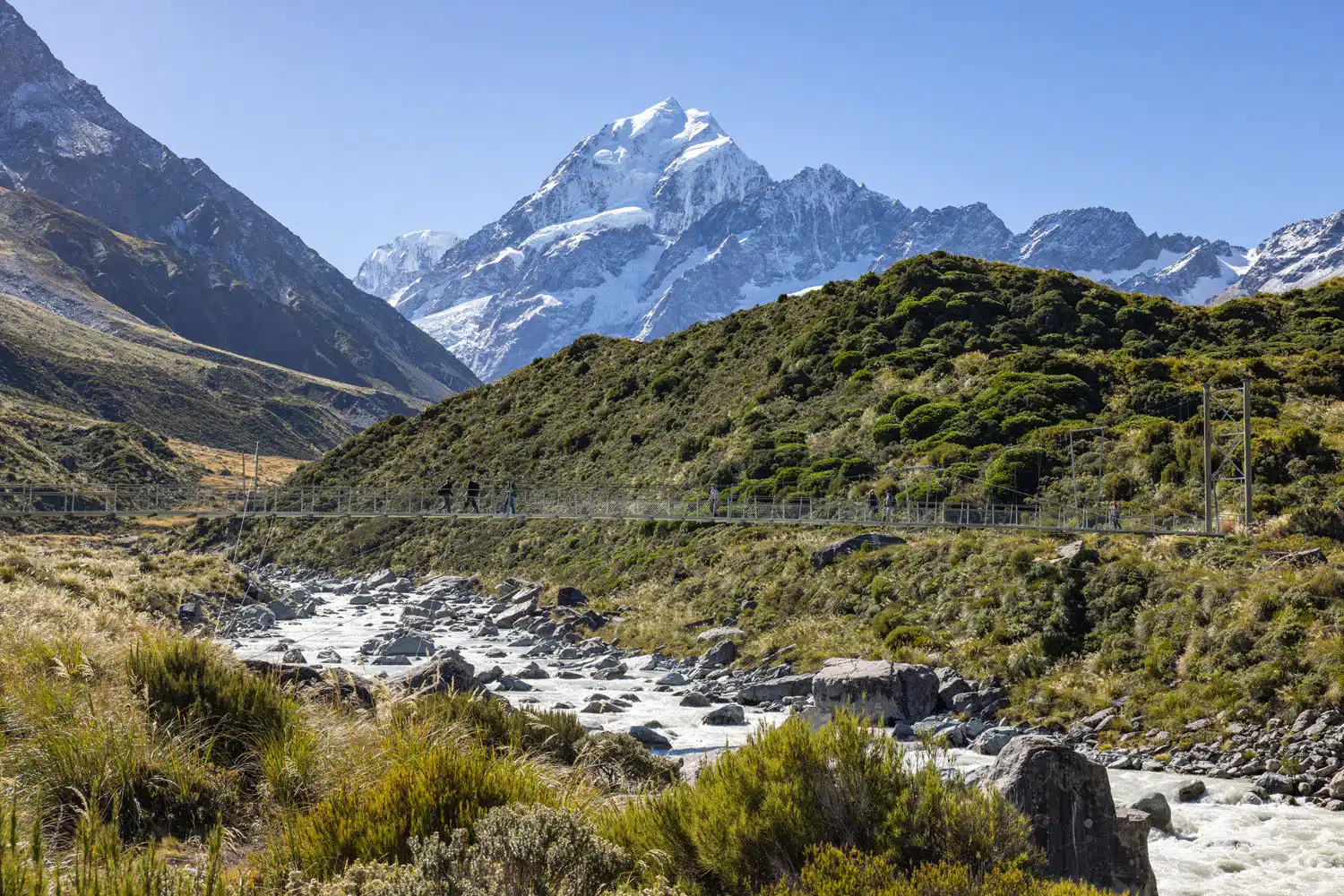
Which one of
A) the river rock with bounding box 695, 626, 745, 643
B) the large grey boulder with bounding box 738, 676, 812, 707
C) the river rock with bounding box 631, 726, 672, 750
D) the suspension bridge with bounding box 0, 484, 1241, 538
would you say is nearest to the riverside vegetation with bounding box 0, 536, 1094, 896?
the river rock with bounding box 631, 726, 672, 750

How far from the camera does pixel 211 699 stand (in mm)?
7105

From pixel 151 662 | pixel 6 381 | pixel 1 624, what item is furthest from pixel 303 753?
pixel 6 381

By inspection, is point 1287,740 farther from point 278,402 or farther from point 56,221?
point 56,221

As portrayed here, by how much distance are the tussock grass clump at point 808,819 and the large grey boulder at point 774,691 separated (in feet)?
49.7

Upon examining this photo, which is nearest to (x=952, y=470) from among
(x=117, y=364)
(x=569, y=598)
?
(x=569, y=598)

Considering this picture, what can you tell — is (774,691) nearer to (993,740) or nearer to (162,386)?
(993,740)

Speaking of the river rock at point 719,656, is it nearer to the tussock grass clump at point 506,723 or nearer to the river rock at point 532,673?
the river rock at point 532,673

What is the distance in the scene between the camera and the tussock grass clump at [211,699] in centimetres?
680

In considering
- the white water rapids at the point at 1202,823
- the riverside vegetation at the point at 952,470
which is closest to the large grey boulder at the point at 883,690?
the white water rapids at the point at 1202,823

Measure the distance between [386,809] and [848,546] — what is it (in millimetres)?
24812

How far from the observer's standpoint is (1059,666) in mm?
20000

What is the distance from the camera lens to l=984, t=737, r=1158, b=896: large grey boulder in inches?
318

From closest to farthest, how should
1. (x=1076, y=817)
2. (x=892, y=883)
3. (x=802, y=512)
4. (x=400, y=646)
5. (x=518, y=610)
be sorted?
1. (x=892, y=883)
2. (x=1076, y=817)
3. (x=400, y=646)
4. (x=802, y=512)
5. (x=518, y=610)

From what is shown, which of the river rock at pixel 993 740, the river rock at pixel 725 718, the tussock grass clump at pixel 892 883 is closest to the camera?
the tussock grass clump at pixel 892 883
